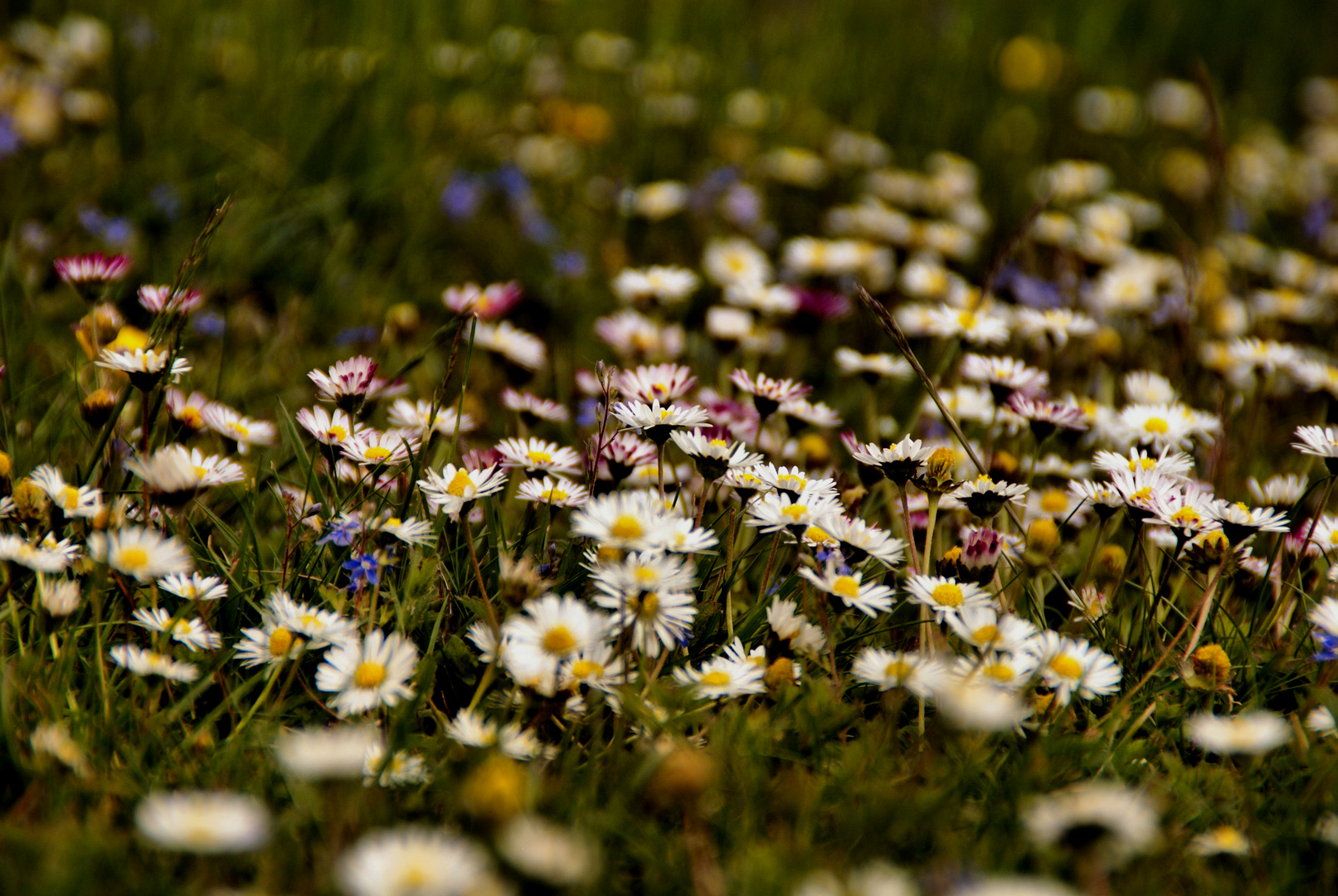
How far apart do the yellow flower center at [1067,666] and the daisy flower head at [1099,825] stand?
0.27 metres

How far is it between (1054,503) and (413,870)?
133 centimetres

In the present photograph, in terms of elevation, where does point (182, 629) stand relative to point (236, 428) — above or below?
below

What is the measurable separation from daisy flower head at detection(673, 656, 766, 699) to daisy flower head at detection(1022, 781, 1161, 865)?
15.7 inches

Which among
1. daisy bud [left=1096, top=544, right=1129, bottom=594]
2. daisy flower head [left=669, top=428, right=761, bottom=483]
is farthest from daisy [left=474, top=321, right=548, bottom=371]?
daisy bud [left=1096, top=544, right=1129, bottom=594]

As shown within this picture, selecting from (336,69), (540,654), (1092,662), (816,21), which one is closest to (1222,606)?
(1092,662)

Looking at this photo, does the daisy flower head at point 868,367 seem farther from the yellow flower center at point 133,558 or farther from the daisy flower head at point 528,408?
the yellow flower center at point 133,558

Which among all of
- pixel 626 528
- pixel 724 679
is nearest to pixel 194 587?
pixel 626 528

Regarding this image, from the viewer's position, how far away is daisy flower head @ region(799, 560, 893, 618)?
1407 mm

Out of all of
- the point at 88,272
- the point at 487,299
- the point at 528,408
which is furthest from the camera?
the point at 487,299

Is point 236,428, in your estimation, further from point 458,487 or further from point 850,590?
point 850,590

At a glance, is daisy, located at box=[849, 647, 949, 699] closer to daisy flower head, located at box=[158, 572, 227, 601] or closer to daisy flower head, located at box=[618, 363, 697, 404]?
daisy flower head, located at box=[618, 363, 697, 404]

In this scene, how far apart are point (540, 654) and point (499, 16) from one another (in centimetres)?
362

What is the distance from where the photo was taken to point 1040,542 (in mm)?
1647

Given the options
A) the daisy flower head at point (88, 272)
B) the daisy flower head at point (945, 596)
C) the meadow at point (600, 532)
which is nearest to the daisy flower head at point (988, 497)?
the meadow at point (600, 532)
